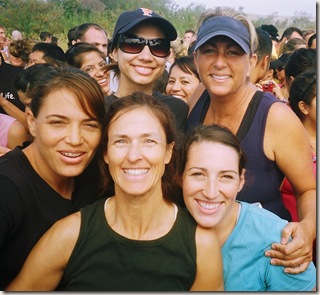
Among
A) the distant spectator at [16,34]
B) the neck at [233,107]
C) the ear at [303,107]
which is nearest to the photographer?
the neck at [233,107]

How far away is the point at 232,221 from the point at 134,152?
553 millimetres

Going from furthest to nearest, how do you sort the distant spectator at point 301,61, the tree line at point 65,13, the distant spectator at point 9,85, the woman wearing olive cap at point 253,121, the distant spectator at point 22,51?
the tree line at point 65,13
the distant spectator at point 22,51
the distant spectator at point 9,85
the distant spectator at point 301,61
the woman wearing olive cap at point 253,121

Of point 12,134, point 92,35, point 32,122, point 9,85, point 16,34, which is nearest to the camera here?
point 32,122

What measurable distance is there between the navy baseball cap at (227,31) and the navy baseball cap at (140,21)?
31cm

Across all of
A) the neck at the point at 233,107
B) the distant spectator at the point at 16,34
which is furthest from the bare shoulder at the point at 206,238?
the distant spectator at the point at 16,34

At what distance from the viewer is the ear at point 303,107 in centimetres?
303

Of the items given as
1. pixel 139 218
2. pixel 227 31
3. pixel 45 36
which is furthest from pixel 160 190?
pixel 45 36

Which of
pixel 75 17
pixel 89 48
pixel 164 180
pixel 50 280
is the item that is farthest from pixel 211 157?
pixel 75 17

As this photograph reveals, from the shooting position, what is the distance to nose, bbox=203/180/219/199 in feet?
6.26

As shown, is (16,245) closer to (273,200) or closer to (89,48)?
(273,200)

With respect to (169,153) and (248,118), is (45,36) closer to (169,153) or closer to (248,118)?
(248,118)

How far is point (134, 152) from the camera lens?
Result: 1.80 meters

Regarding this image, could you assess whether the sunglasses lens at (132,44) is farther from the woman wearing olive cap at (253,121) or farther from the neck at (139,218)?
the neck at (139,218)

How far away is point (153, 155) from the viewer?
1846 mm
